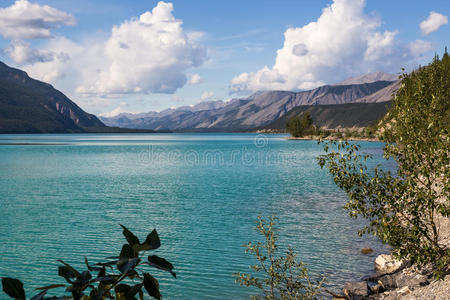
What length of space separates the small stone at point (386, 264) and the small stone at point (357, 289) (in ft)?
9.55

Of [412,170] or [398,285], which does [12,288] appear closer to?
[412,170]

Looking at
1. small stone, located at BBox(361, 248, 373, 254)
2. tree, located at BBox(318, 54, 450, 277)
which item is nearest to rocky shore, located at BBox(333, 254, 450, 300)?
tree, located at BBox(318, 54, 450, 277)

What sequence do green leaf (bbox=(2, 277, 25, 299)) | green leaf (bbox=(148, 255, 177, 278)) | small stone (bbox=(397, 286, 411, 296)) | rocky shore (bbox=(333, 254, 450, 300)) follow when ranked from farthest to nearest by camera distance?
1. small stone (bbox=(397, 286, 411, 296))
2. rocky shore (bbox=(333, 254, 450, 300))
3. green leaf (bbox=(148, 255, 177, 278))
4. green leaf (bbox=(2, 277, 25, 299))

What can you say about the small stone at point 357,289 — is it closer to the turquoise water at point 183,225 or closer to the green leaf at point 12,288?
the turquoise water at point 183,225

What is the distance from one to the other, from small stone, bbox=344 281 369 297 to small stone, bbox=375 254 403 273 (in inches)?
115

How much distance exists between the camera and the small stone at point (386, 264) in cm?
1975

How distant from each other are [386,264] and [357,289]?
Answer: 4.35m

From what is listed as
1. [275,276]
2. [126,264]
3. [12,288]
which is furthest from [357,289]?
[12,288]

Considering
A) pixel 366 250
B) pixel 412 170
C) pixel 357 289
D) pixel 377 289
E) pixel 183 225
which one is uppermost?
pixel 412 170

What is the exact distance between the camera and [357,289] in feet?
56.1

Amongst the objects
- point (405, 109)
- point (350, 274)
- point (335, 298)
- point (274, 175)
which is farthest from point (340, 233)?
point (274, 175)

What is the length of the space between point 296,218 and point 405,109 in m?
21.9

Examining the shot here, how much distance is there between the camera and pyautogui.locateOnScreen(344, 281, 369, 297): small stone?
16.9 meters

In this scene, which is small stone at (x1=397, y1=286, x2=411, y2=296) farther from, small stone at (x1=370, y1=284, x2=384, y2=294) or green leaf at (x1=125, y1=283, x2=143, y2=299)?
green leaf at (x1=125, y1=283, x2=143, y2=299)
